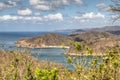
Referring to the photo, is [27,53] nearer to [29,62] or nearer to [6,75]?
[29,62]

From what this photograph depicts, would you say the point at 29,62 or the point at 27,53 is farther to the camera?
the point at 27,53

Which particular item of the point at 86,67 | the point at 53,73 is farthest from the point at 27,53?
the point at 53,73

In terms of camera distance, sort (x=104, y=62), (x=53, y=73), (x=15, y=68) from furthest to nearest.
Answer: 1. (x=15, y=68)
2. (x=104, y=62)
3. (x=53, y=73)

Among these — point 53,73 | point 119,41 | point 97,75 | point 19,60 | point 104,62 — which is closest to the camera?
point 53,73

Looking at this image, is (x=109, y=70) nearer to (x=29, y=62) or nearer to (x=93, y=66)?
(x=93, y=66)

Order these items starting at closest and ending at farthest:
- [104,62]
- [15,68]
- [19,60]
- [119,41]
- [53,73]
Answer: [53,73] → [104,62] → [15,68] → [19,60] → [119,41]

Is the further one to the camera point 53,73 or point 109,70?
point 109,70

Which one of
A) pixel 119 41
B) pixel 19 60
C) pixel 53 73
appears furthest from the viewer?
pixel 119 41

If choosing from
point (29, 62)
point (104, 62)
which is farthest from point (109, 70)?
point (29, 62)
